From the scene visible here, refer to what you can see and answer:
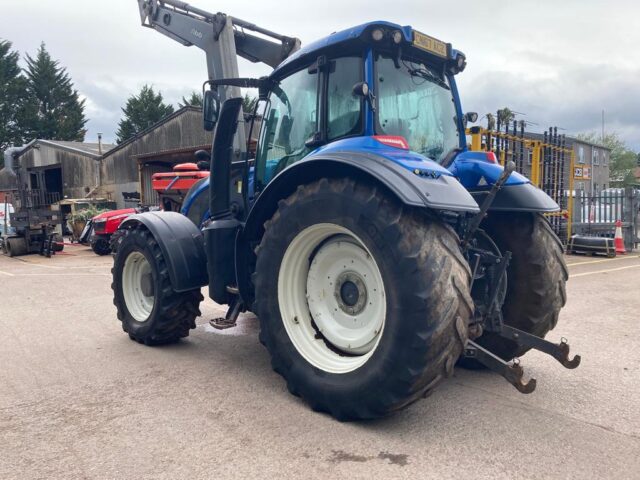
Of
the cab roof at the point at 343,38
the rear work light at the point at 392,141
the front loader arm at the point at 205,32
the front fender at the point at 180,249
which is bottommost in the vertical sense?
the front fender at the point at 180,249

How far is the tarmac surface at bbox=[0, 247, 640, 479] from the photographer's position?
2.79 meters

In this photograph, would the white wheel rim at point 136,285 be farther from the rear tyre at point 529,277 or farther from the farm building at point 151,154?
the farm building at point 151,154

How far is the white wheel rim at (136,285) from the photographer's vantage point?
5.39 meters

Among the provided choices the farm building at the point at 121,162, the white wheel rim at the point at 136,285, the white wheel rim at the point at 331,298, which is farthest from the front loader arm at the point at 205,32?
the farm building at the point at 121,162

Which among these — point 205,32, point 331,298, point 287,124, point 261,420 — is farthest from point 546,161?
point 261,420

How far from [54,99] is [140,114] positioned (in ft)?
29.2

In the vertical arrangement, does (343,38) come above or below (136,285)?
above

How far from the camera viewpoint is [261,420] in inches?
133

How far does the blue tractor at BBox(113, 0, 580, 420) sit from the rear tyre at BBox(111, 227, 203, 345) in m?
0.02

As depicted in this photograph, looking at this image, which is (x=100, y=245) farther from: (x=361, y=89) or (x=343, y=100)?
(x=361, y=89)

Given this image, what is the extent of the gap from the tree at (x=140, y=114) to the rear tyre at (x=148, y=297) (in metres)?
50.9

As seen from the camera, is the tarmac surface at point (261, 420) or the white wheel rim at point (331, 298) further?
the white wheel rim at point (331, 298)

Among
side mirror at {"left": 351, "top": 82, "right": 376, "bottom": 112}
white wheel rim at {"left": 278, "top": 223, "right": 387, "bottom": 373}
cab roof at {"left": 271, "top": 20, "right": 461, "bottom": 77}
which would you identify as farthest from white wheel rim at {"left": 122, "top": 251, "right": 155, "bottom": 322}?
side mirror at {"left": 351, "top": 82, "right": 376, "bottom": 112}

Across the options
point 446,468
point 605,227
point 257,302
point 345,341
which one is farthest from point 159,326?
point 605,227
